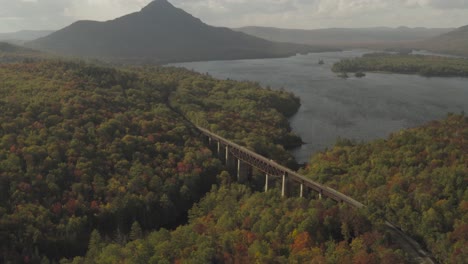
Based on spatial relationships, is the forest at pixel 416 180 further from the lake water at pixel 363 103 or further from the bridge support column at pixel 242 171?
the lake water at pixel 363 103

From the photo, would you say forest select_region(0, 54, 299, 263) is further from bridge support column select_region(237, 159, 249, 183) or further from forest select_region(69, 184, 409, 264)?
forest select_region(69, 184, 409, 264)

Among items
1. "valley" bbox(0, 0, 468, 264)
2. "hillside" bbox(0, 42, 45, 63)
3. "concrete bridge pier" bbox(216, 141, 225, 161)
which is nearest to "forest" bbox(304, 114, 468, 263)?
"valley" bbox(0, 0, 468, 264)

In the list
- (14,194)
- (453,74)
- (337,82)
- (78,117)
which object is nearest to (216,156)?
(78,117)

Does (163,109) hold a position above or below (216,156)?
above

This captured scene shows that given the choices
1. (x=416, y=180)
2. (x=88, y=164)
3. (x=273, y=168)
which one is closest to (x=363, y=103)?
(x=273, y=168)

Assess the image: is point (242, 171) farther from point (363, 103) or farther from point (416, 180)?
point (363, 103)

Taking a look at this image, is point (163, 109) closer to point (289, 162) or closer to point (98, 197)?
point (289, 162)

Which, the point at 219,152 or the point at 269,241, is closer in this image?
the point at 269,241
